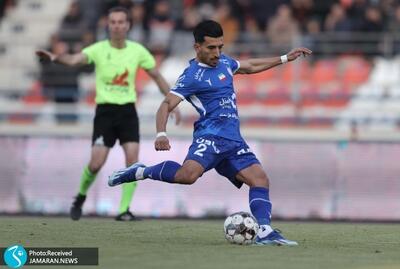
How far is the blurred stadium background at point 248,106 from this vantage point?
16266 millimetres

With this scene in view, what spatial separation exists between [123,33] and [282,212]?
13.9ft

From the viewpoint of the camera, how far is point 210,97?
34.2 ft

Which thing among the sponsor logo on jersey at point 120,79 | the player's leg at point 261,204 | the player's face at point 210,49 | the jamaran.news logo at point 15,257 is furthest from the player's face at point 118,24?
the jamaran.news logo at point 15,257

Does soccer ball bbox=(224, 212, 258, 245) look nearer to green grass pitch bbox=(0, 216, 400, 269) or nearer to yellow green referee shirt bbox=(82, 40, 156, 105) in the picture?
green grass pitch bbox=(0, 216, 400, 269)

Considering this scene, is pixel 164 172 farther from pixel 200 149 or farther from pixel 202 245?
pixel 202 245

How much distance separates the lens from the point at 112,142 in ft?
45.2

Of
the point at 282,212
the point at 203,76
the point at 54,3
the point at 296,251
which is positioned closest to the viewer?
the point at 296,251

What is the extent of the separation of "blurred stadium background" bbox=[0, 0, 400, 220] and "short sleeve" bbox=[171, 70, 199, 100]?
237 inches

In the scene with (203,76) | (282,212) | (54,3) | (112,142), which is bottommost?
(282,212)

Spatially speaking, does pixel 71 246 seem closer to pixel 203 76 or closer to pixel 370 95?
pixel 203 76

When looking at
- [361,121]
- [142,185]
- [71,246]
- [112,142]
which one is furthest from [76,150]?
[71,246]

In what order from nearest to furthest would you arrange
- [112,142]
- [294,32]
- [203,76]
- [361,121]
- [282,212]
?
[203,76] < [112,142] < [282,212] < [361,121] < [294,32]

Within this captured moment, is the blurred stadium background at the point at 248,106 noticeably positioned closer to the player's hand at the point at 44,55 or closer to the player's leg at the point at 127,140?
the player's leg at the point at 127,140

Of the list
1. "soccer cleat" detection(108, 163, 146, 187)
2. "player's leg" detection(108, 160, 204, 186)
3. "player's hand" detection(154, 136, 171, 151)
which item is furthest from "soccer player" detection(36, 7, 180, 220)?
"player's hand" detection(154, 136, 171, 151)
